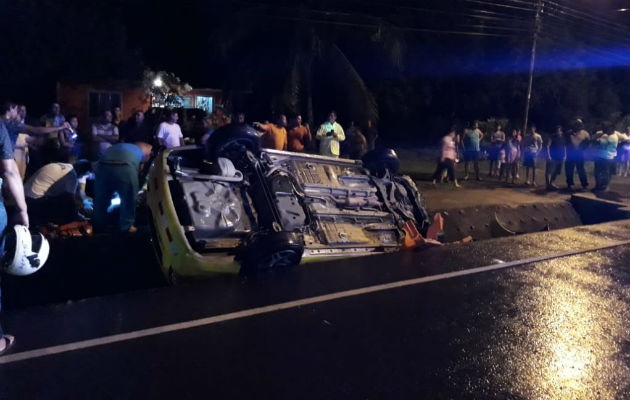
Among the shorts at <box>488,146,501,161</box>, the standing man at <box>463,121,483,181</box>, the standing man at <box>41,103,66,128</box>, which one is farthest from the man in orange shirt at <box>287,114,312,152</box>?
the shorts at <box>488,146,501,161</box>

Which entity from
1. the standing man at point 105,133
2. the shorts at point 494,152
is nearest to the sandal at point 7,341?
the standing man at point 105,133

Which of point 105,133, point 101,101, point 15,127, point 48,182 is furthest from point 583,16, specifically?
point 48,182

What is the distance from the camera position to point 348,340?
14.3 feet

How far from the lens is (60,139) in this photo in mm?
10039

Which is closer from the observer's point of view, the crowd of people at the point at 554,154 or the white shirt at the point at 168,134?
the white shirt at the point at 168,134

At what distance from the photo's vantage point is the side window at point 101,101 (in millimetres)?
17578

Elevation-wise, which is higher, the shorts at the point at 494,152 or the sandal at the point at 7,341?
the shorts at the point at 494,152

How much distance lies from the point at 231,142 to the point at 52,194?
9.35 ft

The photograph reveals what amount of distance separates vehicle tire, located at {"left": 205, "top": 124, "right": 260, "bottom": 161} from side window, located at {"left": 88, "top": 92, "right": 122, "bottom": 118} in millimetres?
12769

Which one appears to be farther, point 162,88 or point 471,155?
point 162,88

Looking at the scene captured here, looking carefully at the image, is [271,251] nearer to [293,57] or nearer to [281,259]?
[281,259]

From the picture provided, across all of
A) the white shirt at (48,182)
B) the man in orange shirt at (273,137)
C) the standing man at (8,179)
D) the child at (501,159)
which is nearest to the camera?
the standing man at (8,179)

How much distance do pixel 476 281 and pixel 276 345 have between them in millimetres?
2793

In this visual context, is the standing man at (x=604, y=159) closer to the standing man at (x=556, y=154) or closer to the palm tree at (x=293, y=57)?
the standing man at (x=556, y=154)
